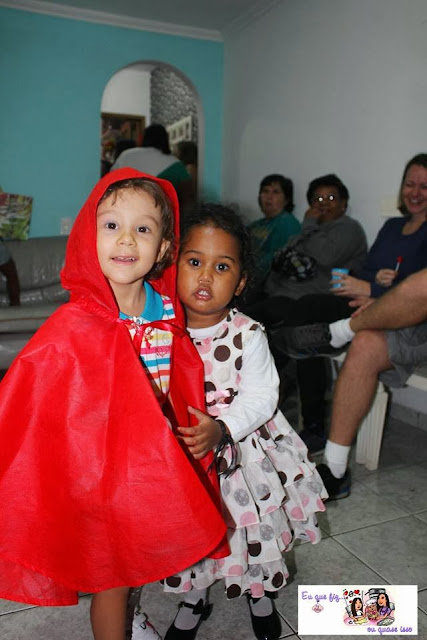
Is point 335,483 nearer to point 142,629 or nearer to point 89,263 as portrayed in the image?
point 142,629

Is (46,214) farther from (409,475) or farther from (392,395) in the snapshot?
(409,475)

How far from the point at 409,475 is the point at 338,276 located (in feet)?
2.78

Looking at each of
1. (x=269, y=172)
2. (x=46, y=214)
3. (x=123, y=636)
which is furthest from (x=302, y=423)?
(x=46, y=214)

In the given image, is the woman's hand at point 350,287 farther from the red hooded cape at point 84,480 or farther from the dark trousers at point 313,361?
the red hooded cape at point 84,480

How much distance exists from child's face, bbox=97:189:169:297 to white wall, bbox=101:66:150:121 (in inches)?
251

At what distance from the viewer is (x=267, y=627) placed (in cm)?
125

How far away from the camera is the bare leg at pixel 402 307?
1823mm

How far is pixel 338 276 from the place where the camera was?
7.80 ft

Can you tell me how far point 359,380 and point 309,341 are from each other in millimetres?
330

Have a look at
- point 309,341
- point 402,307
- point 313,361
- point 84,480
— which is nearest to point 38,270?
point 313,361

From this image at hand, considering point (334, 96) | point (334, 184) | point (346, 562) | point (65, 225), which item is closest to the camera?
point (346, 562)

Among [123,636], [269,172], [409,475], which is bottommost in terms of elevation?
[409,475]

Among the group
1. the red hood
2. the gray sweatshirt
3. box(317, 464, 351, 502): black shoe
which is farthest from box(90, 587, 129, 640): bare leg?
the gray sweatshirt

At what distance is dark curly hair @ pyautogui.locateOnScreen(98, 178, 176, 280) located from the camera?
1.02 m
